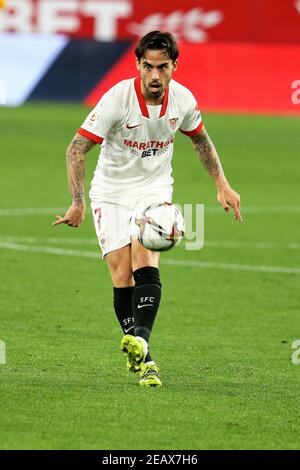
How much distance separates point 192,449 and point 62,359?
8.71ft

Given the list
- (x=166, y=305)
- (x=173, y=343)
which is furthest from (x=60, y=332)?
(x=166, y=305)

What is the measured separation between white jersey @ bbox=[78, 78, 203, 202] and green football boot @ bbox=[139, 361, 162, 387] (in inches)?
48.3

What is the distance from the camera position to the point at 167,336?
10.6m

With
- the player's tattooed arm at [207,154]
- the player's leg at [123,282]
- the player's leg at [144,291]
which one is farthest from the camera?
the player's tattooed arm at [207,154]

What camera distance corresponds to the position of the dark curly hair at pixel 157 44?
8.44m

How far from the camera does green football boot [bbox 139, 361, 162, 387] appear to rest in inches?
332

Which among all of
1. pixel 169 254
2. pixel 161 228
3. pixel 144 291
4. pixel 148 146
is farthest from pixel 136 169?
pixel 169 254

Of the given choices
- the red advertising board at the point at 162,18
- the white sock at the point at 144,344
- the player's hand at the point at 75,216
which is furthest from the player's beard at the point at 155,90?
the red advertising board at the point at 162,18

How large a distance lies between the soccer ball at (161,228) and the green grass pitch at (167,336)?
3.17 feet

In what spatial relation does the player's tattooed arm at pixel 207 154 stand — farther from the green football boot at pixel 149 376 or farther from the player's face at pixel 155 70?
the green football boot at pixel 149 376

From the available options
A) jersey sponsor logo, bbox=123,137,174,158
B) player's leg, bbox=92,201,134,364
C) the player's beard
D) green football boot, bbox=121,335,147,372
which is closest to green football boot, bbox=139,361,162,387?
green football boot, bbox=121,335,147,372

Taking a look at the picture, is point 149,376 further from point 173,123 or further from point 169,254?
point 169,254

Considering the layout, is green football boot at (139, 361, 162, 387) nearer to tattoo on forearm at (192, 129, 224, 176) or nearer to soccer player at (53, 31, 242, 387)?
soccer player at (53, 31, 242, 387)
